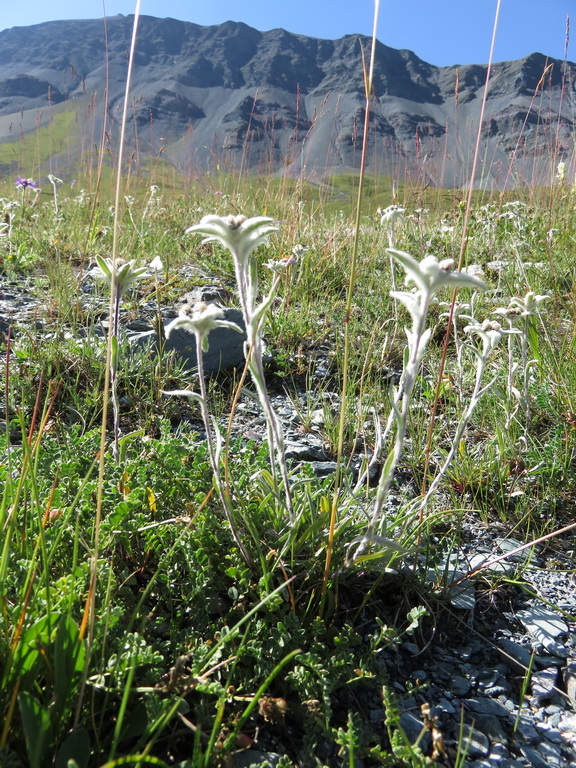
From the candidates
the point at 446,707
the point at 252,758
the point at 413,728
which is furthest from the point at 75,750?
the point at 446,707

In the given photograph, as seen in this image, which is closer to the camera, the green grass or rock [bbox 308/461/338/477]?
the green grass

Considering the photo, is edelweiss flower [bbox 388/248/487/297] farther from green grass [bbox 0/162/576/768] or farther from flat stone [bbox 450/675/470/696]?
flat stone [bbox 450/675/470/696]

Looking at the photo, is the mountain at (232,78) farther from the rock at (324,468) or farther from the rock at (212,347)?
the rock at (324,468)

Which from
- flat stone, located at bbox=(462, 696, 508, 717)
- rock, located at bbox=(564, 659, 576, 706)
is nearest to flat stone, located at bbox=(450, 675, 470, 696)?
flat stone, located at bbox=(462, 696, 508, 717)

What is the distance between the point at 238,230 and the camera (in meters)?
1.10

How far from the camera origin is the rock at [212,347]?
2.95 metres

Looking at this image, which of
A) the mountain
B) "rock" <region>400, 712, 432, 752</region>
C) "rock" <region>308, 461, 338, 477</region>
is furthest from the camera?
the mountain

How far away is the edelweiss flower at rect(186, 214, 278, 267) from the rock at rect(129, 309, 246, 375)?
70.2 inches

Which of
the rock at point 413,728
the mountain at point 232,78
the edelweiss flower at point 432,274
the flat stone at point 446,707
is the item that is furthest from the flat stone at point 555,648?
the mountain at point 232,78

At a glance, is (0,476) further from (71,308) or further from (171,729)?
(71,308)

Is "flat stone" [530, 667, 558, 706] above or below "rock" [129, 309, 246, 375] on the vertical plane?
below

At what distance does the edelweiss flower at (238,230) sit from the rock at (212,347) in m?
1.78

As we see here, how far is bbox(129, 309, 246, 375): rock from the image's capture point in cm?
295

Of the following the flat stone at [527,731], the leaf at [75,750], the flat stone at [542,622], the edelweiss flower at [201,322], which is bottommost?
the flat stone at [527,731]
